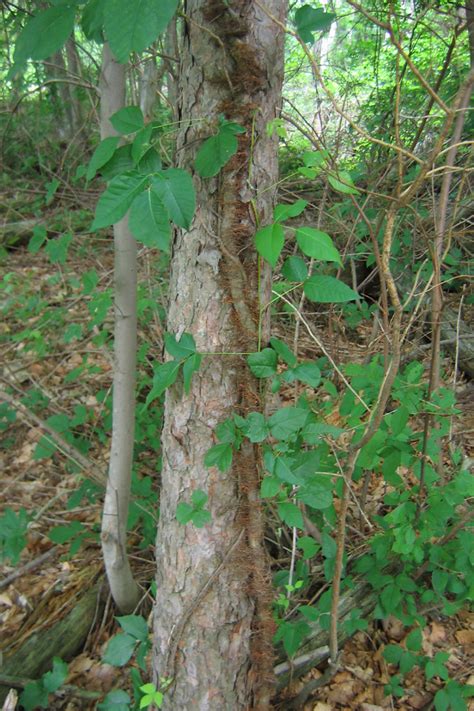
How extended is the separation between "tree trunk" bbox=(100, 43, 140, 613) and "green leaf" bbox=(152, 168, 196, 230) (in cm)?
77

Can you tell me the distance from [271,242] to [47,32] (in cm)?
63

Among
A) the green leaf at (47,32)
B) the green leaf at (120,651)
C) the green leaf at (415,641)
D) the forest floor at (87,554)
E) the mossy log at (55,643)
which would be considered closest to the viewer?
the green leaf at (47,32)

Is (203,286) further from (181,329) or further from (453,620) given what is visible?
(453,620)

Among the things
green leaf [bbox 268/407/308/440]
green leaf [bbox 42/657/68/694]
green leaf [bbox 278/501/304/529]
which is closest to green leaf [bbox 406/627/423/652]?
green leaf [bbox 278/501/304/529]

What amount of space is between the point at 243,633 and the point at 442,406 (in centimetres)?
98

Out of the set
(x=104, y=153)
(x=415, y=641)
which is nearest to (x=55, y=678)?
(x=415, y=641)

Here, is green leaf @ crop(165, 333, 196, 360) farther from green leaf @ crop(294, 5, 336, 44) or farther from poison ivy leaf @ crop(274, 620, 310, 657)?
poison ivy leaf @ crop(274, 620, 310, 657)

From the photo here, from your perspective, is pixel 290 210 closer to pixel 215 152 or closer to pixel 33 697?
pixel 215 152

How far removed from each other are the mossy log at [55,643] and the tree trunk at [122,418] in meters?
0.20

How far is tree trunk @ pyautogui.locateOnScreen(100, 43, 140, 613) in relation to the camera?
6.04 ft

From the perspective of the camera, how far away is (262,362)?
1.32 m

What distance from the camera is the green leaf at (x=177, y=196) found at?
1019 millimetres

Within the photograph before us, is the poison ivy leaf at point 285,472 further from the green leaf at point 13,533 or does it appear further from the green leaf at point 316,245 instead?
the green leaf at point 13,533

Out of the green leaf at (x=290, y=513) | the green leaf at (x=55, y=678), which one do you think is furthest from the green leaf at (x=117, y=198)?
the green leaf at (x=55, y=678)
